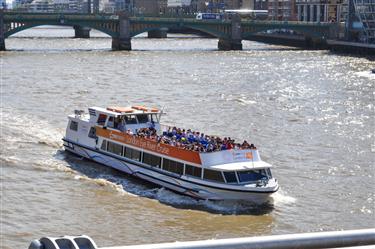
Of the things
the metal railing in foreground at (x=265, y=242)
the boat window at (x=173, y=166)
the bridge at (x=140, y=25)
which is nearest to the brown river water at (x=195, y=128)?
the boat window at (x=173, y=166)

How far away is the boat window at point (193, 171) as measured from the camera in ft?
79.1

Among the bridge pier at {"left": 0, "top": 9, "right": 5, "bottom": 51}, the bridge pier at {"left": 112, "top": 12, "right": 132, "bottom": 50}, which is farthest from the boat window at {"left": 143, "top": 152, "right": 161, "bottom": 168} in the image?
the bridge pier at {"left": 112, "top": 12, "right": 132, "bottom": 50}

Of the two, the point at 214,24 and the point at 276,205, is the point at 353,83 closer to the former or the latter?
the point at 276,205

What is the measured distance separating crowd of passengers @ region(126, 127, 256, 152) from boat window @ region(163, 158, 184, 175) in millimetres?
557

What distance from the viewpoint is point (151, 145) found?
87.5ft

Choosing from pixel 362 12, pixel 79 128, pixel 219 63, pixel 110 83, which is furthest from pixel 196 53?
pixel 79 128

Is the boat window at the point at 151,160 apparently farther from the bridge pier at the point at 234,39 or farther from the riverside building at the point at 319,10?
the riverside building at the point at 319,10

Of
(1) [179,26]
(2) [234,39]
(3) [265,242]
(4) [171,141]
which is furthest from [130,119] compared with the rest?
(2) [234,39]

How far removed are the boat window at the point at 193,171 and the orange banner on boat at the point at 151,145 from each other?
0.19 meters

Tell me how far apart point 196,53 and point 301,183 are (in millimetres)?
66289

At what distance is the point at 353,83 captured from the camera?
60062 mm

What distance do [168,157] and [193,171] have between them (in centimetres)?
149

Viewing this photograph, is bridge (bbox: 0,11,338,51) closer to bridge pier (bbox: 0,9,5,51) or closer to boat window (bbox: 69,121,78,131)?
bridge pier (bbox: 0,9,5,51)

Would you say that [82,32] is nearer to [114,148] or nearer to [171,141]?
[114,148]
